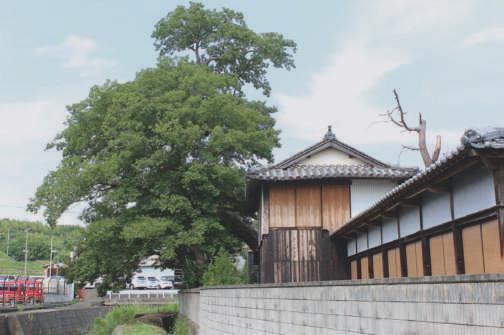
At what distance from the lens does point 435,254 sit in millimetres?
12609

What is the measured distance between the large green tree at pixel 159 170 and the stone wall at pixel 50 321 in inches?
131

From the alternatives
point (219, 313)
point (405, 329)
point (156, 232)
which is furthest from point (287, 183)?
point (405, 329)

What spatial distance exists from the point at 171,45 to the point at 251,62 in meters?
5.29

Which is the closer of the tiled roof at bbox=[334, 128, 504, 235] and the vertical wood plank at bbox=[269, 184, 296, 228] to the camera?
the tiled roof at bbox=[334, 128, 504, 235]

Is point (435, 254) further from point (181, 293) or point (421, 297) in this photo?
point (181, 293)

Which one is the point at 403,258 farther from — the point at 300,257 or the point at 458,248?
the point at 300,257

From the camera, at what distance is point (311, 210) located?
821 inches

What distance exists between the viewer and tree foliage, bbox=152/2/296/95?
34.2m

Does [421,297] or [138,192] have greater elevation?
[138,192]

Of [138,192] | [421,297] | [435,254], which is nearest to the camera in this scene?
[421,297]

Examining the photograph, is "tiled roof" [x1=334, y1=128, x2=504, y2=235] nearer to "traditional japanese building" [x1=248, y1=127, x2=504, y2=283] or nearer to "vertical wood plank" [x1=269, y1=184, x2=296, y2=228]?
"traditional japanese building" [x1=248, y1=127, x2=504, y2=283]

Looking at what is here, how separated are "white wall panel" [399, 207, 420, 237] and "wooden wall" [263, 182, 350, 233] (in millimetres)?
6210

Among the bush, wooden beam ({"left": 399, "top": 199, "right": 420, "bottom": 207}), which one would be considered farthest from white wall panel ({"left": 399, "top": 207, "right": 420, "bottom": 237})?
the bush

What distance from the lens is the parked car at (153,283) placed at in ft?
227
